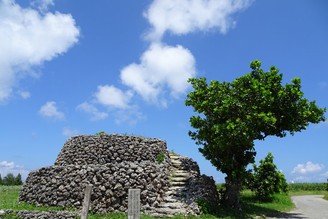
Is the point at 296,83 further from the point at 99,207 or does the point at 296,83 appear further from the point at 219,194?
the point at 99,207

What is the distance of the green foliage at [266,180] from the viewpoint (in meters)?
29.3

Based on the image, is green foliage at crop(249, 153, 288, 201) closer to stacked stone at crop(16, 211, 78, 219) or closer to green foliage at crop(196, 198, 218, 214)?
green foliage at crop(196, 198, 218, 214)

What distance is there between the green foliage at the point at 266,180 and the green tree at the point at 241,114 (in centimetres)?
688

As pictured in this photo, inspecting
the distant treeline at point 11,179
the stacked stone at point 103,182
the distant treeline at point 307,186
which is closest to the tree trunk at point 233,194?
the stacked stone at point 103,182

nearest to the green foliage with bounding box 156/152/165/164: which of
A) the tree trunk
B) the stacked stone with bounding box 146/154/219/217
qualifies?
the stacked stone with bounding box 146/154/219/217

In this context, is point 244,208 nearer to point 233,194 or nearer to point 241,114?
point 233,194

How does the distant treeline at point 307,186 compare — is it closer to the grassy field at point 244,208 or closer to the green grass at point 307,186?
the green grass at point 307,186

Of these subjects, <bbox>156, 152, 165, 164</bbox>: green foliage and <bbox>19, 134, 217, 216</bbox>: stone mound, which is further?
<bbox>156, 152, 165, 164</bbox>: green foliage

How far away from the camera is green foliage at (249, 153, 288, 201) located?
29312 millimetres

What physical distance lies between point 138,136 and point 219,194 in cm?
633

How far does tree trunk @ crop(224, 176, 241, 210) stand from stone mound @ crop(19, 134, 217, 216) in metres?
0.87

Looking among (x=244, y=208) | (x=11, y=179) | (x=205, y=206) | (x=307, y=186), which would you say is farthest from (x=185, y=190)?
(x=307, y=186)

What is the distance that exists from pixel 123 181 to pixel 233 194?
6.90m

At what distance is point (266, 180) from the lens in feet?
96.8
